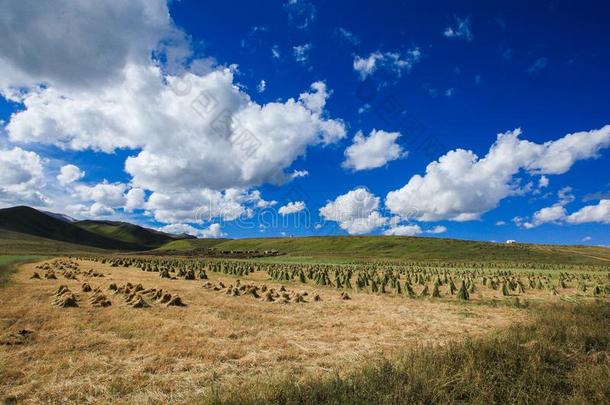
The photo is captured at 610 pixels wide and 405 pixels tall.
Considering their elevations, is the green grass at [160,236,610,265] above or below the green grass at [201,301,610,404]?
above

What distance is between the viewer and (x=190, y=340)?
12461 mm

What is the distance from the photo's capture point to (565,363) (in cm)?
899

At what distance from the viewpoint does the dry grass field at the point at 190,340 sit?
8.52 metres

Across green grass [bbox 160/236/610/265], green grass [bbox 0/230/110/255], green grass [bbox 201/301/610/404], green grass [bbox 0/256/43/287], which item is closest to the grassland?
green grass [bbox 201/301/610/404]

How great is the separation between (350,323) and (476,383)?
9799 millimetres

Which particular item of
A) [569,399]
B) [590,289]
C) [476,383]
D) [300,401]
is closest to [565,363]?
[569,399]

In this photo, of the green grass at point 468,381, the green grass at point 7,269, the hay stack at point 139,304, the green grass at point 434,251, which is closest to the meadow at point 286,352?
the green grass at point 468,381

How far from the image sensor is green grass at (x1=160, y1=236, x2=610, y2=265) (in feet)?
339

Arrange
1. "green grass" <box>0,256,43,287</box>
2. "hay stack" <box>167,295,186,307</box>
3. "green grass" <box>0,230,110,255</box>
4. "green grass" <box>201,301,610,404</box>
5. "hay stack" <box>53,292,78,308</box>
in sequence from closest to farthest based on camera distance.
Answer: "green grass" <box>201,301,610,404</box> → "hay stack" <box>53,292,78,308</box> → "hay stack" <box>167,295,186,307</box> → "green grass" <box>0,256,43,287</box> → "green grass" <box>0,230,110,255</box>

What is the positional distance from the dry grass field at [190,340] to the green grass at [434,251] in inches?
3505

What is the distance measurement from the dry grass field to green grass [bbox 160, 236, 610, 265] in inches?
3505

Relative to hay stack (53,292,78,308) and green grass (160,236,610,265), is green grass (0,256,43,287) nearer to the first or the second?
hay stack (53,292,78,308)

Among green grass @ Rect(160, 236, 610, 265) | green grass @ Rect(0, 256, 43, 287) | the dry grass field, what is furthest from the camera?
green grass @ Rect(160, 236, 610, 265)

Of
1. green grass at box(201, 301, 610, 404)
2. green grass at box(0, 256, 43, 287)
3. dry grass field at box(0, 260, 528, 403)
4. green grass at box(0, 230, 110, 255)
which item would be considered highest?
green grass at box(0, 230, 110, 255)
